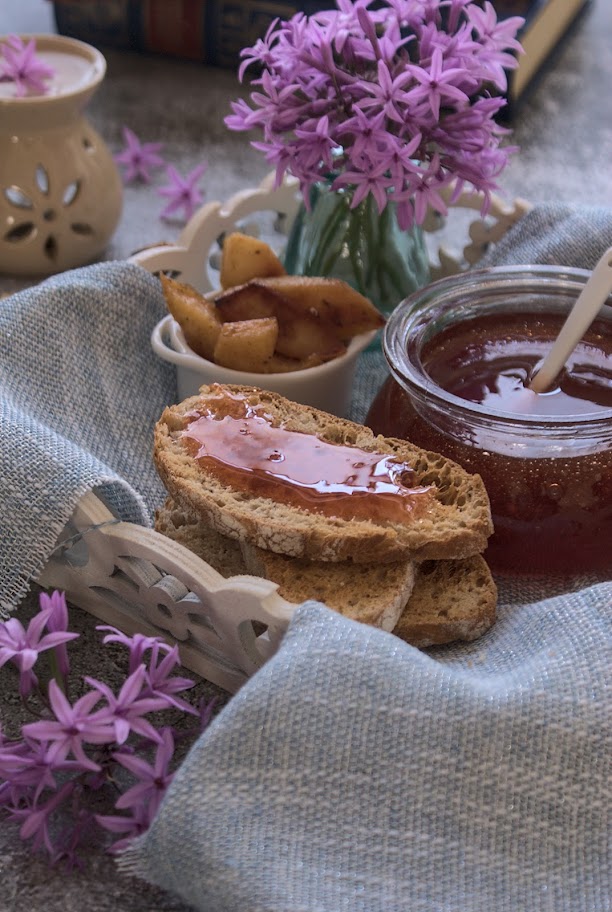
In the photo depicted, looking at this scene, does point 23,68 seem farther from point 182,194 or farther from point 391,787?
point 391,787

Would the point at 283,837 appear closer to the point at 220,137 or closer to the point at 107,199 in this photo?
the point at 107,199

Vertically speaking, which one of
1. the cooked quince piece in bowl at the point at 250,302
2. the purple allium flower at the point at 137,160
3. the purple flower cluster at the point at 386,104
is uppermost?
the purple flower cluster at the point at 386,104

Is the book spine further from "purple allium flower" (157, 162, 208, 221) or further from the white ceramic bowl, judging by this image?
the white ceramic bowl

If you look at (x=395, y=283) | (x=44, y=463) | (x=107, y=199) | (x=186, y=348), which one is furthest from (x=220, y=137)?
(x=44, y=463)

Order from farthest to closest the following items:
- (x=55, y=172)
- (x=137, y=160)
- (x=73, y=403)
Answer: (x=137, y=160) < (x=55, y=172) < (x=73, y=403)

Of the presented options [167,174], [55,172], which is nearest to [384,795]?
[55,172]

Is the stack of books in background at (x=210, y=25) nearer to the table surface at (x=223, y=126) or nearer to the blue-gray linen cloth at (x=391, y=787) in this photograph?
the table surface at (x=223, y=126)

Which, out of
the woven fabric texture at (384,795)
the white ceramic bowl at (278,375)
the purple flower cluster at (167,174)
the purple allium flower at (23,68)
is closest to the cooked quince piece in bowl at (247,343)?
the white ceramic bowl at (278,375)
